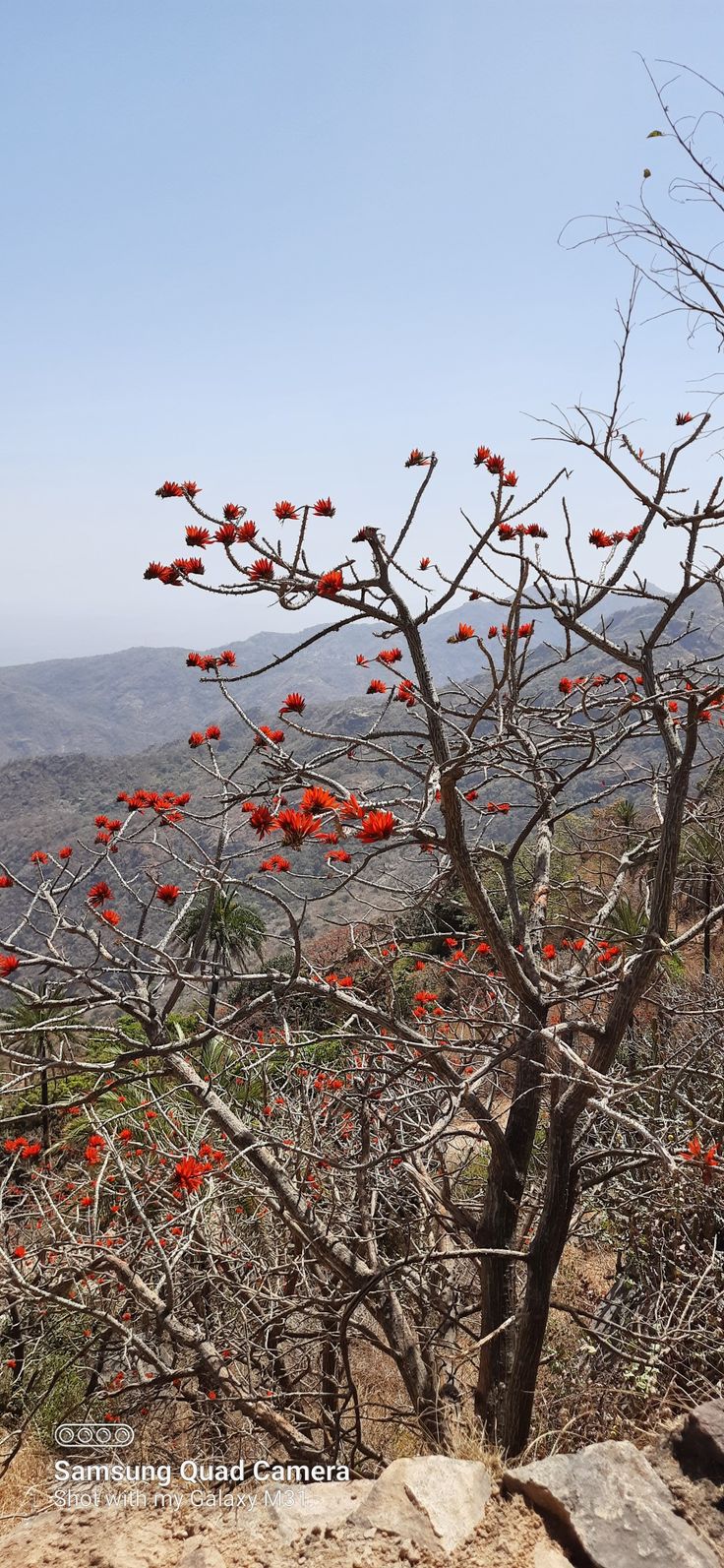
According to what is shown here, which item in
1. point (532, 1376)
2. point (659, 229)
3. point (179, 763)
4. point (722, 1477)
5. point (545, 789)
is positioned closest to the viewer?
point (722, 1477)

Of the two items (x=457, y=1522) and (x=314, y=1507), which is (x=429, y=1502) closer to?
(x=457, y=1522)

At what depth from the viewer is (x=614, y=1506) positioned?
1.86 meters

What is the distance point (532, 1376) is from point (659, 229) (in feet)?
14.0

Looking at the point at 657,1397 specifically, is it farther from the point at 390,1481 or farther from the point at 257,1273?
the point at 257,1273

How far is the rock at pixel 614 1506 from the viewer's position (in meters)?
1.75

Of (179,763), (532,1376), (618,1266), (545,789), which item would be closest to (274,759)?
(545,789)

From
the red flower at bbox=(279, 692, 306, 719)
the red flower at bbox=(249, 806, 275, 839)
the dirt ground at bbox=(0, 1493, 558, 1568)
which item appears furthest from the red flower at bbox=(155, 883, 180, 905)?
the dirt ground at bbox=(0, 1493, 558, 1568)

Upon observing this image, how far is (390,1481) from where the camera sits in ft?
6.63

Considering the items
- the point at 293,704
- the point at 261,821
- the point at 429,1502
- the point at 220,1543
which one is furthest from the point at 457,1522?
the point at 293,704

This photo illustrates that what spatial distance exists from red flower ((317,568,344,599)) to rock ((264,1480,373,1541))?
265 centimetres

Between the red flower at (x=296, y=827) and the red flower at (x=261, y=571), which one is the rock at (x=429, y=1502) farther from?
the red flower at (x=261, y=571)

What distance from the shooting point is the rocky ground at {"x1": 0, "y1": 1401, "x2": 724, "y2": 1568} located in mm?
1813

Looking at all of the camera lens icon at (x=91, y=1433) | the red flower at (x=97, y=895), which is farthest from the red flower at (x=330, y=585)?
the camera lens icon at (x=91, y=1433)

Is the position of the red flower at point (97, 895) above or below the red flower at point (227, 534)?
below
